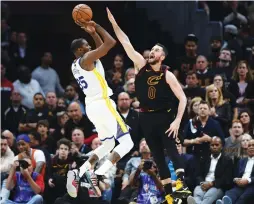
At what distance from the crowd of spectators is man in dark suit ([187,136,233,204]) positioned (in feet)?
0.06

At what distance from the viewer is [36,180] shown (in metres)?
17.8

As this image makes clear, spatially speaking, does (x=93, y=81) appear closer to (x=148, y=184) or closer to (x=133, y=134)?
(x=148, y=184)

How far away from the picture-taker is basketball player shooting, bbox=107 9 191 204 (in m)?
14.7

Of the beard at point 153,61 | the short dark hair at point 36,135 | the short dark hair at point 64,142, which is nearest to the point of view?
the beard at point 153,61

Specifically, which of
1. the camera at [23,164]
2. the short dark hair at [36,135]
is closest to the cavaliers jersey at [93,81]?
the camera at [23,164]

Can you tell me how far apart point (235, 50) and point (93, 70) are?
24.1 ft

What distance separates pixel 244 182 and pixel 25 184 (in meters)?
3.97

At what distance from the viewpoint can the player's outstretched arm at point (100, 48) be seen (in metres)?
14.2

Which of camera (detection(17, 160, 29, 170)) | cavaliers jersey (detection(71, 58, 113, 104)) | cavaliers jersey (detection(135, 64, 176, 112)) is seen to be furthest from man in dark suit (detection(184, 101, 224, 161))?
cavaliers jersey (detection(71, 58, 113, 104))

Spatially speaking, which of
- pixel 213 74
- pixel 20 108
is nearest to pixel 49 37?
pixel 20 108

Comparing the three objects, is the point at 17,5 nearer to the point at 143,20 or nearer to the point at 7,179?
the point at 143,20

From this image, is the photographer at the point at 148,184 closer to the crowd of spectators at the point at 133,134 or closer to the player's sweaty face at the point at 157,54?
the crowd of spectators at the point at 133,134

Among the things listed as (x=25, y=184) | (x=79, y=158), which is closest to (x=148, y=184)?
(x=79, y=158)

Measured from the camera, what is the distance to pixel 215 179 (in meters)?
17.4
